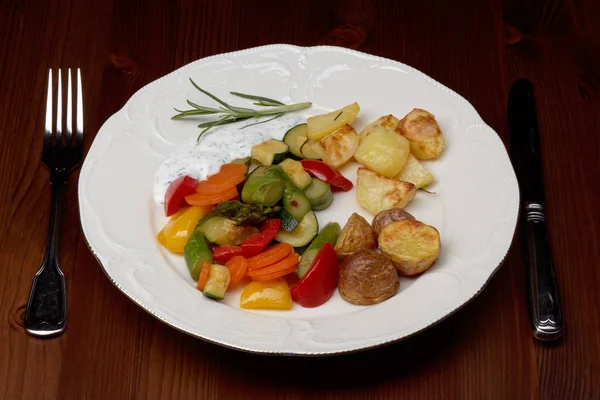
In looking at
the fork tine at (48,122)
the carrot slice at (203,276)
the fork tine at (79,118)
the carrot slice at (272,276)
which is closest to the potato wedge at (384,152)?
the carrot slice at (272,276)

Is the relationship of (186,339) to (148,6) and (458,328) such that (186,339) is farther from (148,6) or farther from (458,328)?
(148,6)

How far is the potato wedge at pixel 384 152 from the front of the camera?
3.60m

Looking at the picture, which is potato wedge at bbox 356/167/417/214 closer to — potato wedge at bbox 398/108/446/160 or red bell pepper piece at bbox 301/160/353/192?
red bell pepper piece at bbox 301/160/353/192

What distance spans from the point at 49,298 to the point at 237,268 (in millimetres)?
734

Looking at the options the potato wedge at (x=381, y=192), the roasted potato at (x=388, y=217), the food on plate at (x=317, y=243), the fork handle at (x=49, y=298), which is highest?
the potato wedge at (x=381, y=192)

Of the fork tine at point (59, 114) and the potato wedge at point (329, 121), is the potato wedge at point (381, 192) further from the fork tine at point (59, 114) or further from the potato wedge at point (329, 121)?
the fork tine at point (59, 114)

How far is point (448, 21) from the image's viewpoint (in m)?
4.65

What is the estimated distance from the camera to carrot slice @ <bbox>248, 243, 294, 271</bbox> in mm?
3248

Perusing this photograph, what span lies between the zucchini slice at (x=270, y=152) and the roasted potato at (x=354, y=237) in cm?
49

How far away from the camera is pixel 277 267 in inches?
127

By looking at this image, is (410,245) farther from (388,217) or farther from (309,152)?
(309,152)

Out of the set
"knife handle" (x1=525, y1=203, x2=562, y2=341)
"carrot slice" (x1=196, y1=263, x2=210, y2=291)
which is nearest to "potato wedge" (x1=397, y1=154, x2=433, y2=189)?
"knife handle" (x1=525, y1=203, x2=562, y2=341)

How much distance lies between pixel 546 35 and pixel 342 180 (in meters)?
1.62

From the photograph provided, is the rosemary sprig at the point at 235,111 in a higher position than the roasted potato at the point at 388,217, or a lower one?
higher
